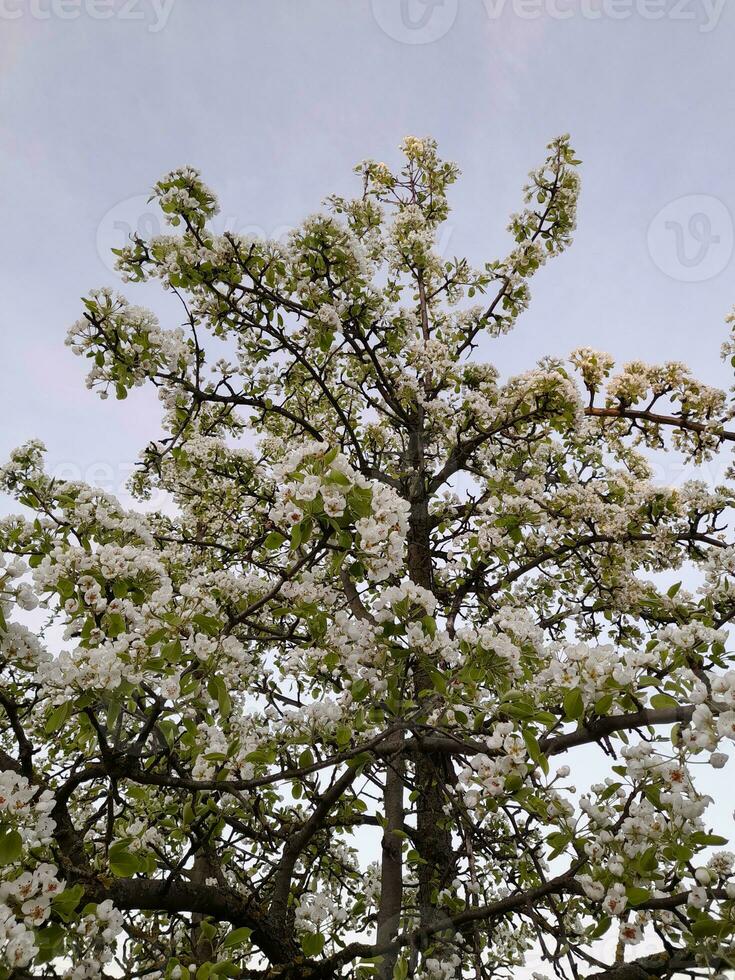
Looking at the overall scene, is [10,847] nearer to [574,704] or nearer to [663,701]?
[574,704]

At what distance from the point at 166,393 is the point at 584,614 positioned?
6296mm

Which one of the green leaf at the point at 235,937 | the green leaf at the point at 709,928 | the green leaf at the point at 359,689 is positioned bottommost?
the green leaf at the point at 709,928

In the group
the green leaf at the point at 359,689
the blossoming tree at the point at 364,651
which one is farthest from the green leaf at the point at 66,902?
the green leaf at the point at 359,689

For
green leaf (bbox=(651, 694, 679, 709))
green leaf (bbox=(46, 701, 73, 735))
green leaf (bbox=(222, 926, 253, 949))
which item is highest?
green leaf (bbox=(46, 701, 73, 735))

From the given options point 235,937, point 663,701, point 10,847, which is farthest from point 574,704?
point 10,847

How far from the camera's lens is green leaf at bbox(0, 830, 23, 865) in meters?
2.84

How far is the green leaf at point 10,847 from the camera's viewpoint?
9.32 ft

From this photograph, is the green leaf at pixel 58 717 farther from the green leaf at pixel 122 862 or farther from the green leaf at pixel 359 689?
the green leaf at pixel 359 689

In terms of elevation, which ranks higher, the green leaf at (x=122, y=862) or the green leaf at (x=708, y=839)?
the green leaf at (x=122, y=862)

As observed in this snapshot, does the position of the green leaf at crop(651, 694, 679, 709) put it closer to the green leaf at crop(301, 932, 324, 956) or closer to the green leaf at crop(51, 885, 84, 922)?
the green leaf at crop(301, 932, 324, 956)

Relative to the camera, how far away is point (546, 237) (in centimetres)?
854

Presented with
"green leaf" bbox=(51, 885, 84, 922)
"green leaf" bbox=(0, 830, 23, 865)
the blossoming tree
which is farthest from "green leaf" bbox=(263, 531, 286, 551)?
"green leaf" bbox=(51, 885, 84, 922)

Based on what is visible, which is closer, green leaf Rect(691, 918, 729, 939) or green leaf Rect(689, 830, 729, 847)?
green leaf Rect(691, 918, 729, 939)

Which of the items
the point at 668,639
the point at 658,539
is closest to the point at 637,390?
the point at 658,539
